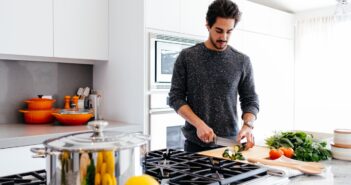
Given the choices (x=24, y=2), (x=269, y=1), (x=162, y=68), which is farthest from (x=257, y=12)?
(x=24, y=2)

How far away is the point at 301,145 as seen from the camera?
144 cm

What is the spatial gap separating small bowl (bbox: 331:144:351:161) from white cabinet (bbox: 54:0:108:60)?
1855mm

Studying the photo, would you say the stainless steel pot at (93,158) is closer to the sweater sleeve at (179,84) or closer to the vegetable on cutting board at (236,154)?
the vegetable on cutting board at (236,154)

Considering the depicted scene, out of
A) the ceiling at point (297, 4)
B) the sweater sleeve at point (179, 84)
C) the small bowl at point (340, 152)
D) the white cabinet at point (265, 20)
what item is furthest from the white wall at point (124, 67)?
the ceiling at point (297, 4)

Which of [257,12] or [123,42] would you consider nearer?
[123,42]

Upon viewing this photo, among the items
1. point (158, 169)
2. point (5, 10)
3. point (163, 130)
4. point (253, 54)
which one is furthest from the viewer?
point (253, 54)

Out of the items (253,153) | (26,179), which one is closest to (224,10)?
(253,153)

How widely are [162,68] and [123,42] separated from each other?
0.37 meters

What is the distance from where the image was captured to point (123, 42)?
8.69ft

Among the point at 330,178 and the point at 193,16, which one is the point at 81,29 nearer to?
the point at 193,16

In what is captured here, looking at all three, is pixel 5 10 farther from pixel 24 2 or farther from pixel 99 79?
pixel 99 79

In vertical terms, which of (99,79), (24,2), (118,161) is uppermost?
(24,2)

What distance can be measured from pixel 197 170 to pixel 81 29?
1.85 metres

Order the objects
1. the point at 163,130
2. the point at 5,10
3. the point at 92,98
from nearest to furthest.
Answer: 1. the point at 5,10
2. the point at 163,130
3. the point at 92,98
